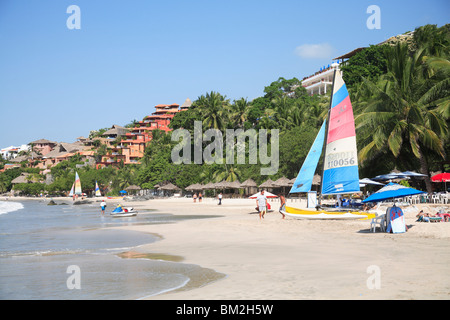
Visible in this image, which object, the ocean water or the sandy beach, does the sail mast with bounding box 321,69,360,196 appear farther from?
the ocean water

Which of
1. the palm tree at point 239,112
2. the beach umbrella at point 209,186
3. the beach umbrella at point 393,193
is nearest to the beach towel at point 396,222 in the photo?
the beach umbrella at point 393,193

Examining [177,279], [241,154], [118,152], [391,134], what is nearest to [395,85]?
[391,134]

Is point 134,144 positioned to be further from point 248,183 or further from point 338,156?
point 338,156

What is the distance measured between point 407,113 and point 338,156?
1212 centimetres

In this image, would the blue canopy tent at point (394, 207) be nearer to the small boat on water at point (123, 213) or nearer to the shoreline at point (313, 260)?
the shoreline at point (313, 260)

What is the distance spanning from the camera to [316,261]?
10.6m

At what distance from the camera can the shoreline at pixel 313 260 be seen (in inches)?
298

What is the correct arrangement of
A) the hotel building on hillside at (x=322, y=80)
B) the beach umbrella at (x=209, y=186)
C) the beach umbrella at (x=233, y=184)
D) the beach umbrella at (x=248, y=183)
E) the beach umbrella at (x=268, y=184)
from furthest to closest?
the hotel building on hillside at (x=322, y=80) < the beach umbrella at (x=209, y=186) < the beach umbrella at (x=233, y=184) < the beach umbrella at (x=248, y=183) < the beach umbrella at (x=268, y=184)

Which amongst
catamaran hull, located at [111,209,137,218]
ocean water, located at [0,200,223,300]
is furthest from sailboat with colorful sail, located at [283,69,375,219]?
catamaran hull, located at [111,209,137,218]

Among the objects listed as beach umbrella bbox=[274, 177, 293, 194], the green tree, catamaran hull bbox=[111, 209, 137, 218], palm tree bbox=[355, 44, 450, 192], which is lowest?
catamaran hull bbox=[111, 209, 137, 218]

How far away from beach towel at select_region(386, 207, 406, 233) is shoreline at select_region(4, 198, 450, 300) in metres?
0.39

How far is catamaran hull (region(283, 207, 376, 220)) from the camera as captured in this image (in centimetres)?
2045

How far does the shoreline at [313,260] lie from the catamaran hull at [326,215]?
1.41 metres
